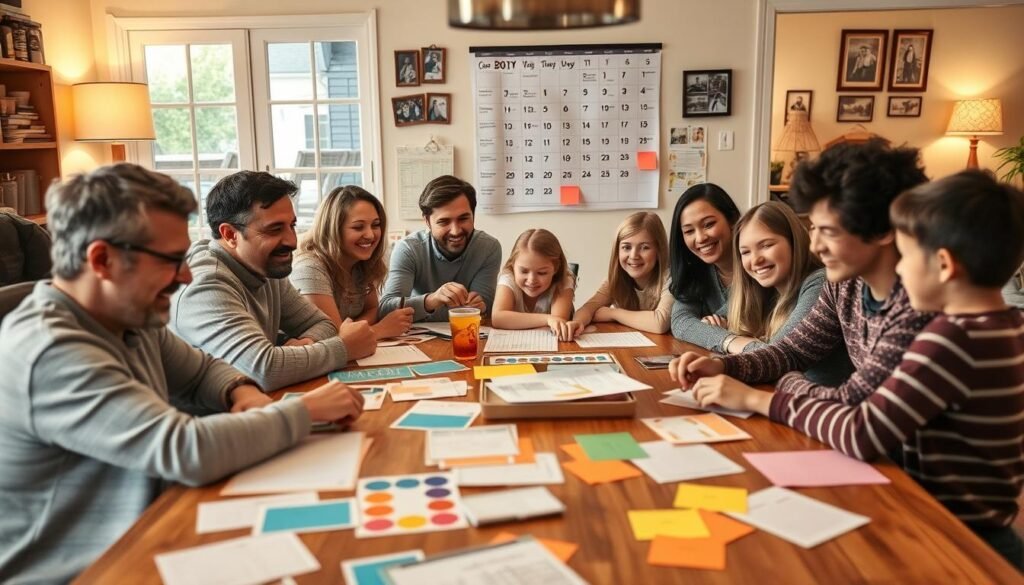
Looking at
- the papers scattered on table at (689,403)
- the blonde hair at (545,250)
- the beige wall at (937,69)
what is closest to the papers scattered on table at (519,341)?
the blonde hair at (545,250)

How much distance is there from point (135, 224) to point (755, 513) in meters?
1.01

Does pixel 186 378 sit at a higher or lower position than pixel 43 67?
lower

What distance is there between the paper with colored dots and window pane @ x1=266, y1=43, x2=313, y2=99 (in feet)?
11.7

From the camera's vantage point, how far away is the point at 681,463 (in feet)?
4.25

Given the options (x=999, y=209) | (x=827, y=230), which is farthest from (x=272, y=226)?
(x=999, y=209)

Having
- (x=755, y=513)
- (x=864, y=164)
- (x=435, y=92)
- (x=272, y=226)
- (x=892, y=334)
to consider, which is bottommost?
(x=755, y=513)

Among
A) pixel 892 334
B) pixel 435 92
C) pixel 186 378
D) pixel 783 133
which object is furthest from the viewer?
pixel 783 133

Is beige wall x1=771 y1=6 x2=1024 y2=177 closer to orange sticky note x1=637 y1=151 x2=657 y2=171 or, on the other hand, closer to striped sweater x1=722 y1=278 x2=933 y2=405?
orange sticky note x1=637 y1=151 x2=657 y2=171

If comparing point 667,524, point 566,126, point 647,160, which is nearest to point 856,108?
point 647,160

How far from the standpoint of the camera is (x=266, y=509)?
3.72 ft

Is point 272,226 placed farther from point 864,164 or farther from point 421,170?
point 421,170

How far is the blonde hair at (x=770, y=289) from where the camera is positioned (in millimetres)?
2104

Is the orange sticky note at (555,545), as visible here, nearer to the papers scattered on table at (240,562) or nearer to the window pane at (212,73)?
the papers scattered on table at (240,562)

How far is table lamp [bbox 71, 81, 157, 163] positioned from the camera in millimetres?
3924
